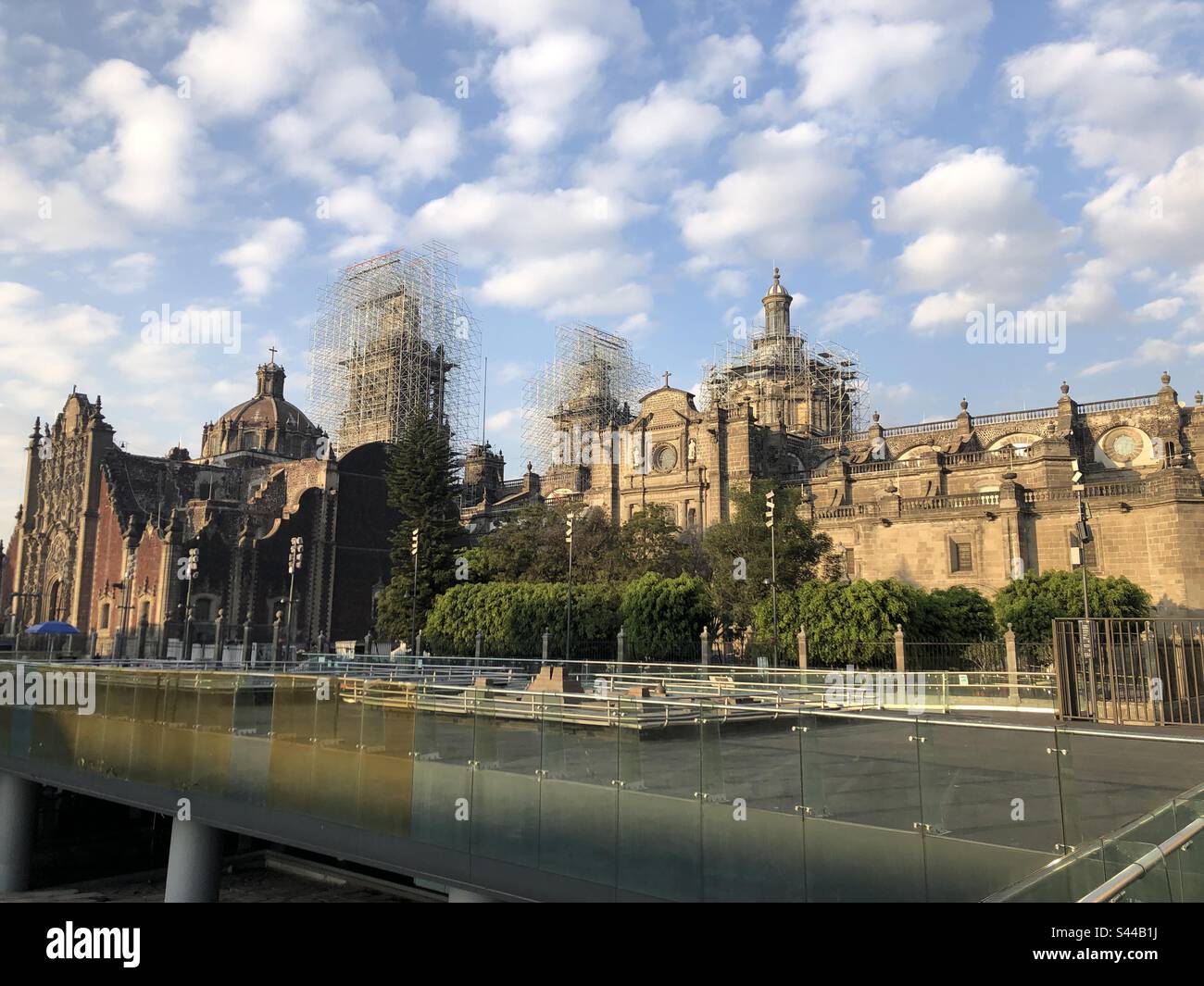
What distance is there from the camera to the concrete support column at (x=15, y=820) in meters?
19.9

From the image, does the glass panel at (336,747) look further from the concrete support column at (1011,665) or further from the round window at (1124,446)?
the round window at (1124,446)

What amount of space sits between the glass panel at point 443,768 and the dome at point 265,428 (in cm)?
6960

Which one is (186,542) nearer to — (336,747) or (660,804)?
(336,747)

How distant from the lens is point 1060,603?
3331 cm

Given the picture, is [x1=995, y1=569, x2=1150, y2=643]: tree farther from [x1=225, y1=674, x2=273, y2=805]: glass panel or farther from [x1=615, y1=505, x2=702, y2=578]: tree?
[x1=225, y1=674, x2=273, y2=805]: glass panel

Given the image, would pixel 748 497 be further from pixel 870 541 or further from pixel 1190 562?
pixel 1190 562

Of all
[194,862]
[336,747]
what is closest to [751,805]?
[336,747]

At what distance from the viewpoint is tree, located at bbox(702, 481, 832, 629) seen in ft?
122

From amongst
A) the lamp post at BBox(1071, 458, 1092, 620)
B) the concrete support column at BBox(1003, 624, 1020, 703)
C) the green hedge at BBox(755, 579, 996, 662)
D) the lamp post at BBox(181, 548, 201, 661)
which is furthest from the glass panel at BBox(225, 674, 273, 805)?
the lamp post at BBox(181, 548, 201, 661)

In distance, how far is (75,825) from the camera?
23484mm

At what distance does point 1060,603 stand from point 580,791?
2920 cm

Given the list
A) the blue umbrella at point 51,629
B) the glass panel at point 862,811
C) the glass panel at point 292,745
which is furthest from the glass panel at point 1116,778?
the blue umbrella at point 51,629

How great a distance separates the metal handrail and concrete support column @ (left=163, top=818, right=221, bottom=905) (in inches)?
576
